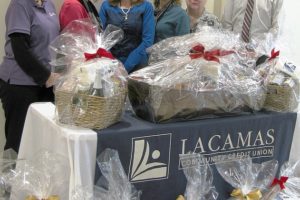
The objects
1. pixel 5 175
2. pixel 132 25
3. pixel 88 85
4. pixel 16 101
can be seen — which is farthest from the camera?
pixel 132 25

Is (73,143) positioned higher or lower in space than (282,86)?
lower

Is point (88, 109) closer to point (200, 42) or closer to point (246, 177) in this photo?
point (200, 42)

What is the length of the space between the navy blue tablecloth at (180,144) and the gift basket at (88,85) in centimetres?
6

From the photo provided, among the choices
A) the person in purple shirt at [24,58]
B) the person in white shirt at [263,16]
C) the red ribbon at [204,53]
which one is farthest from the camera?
the person in white shirt at [263,16]

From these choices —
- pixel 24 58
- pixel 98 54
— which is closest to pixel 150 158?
pixel 98 54

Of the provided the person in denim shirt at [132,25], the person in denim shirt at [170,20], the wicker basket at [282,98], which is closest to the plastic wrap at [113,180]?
the wicker basket at [282,98]

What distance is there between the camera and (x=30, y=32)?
6.21ft

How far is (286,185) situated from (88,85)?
0.92 meters

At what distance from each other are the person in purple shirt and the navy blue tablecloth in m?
0.73

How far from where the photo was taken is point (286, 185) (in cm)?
160

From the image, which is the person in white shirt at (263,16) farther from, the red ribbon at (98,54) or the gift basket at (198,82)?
the red ribbon at (98,54)

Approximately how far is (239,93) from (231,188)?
37cm

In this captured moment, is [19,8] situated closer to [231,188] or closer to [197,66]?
[197,66]

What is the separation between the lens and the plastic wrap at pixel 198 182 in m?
1.36
